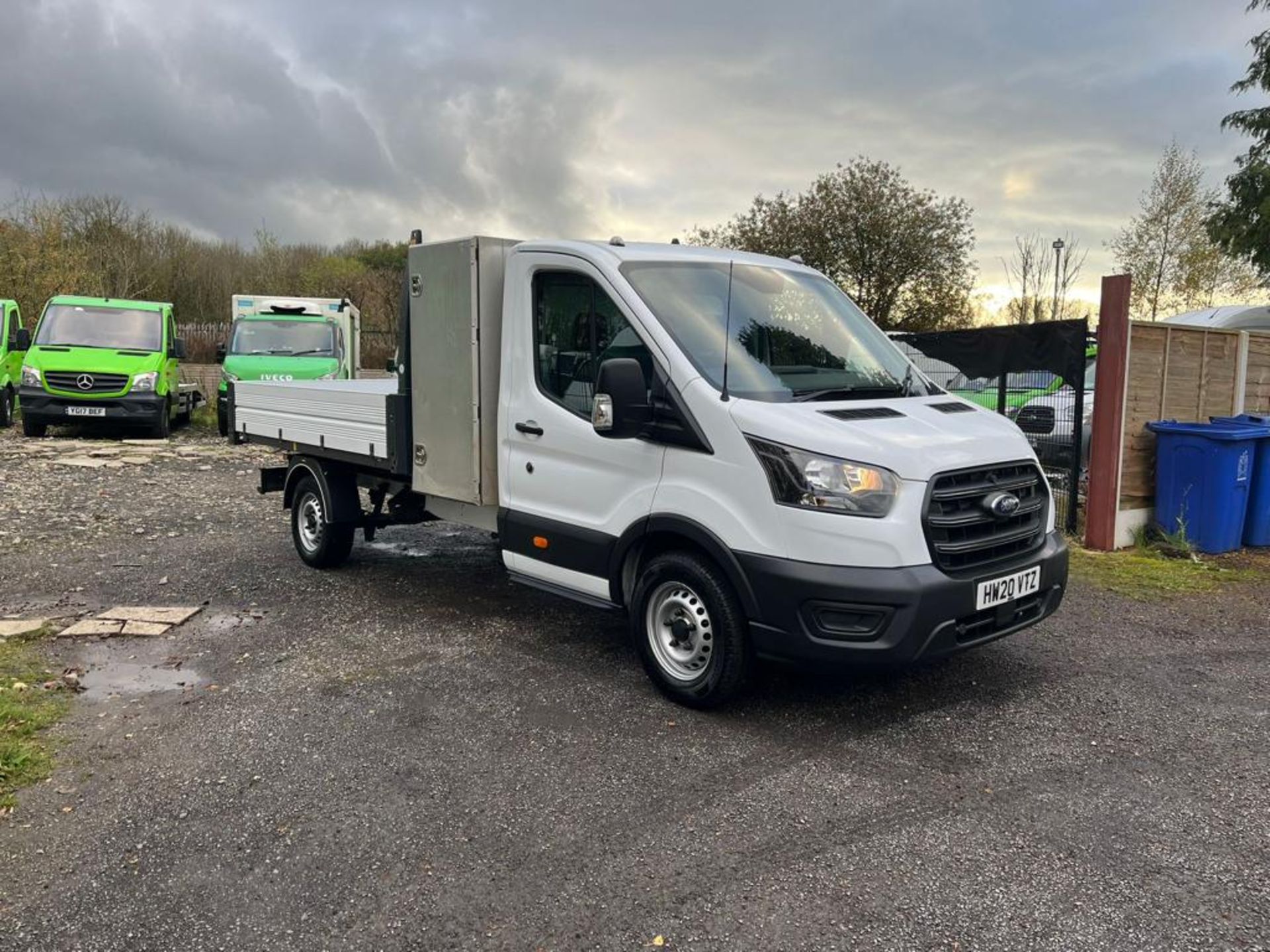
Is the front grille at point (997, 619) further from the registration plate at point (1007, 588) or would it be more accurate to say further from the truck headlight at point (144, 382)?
the truck headlight at point (144, 382)

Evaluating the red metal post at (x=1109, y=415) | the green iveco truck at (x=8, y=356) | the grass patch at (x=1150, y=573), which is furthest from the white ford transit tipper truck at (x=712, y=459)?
the green iveco truck at (x=8, y=356)

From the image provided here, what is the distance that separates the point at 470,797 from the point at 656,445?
1.79 meters

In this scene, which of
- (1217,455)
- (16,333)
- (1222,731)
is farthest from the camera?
(16,333)

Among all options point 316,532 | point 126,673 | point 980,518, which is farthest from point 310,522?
point 980,518

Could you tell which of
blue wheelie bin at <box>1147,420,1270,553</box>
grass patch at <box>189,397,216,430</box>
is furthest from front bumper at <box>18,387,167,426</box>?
blue wheelie bin at <box>1147,420,1270,553</box>

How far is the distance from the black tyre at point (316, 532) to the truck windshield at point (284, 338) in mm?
9102

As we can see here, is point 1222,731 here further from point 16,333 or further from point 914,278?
point 914,278

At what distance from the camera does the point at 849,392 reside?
449 centimetres

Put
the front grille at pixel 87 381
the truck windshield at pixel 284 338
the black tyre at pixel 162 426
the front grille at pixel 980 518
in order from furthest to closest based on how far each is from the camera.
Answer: the truck windshield at pixel 284 338 < the black tyre at pixel 162 426 < the front grille at pixel 87 381 < the front grille at pixel 980 518

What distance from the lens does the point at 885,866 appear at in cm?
308

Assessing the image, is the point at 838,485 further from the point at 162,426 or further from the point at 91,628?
the point at 162,426

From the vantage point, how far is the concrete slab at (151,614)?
5891 mm

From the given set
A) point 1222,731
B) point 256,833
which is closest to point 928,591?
point 1222,731

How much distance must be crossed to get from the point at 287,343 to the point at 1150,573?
45.2ft
